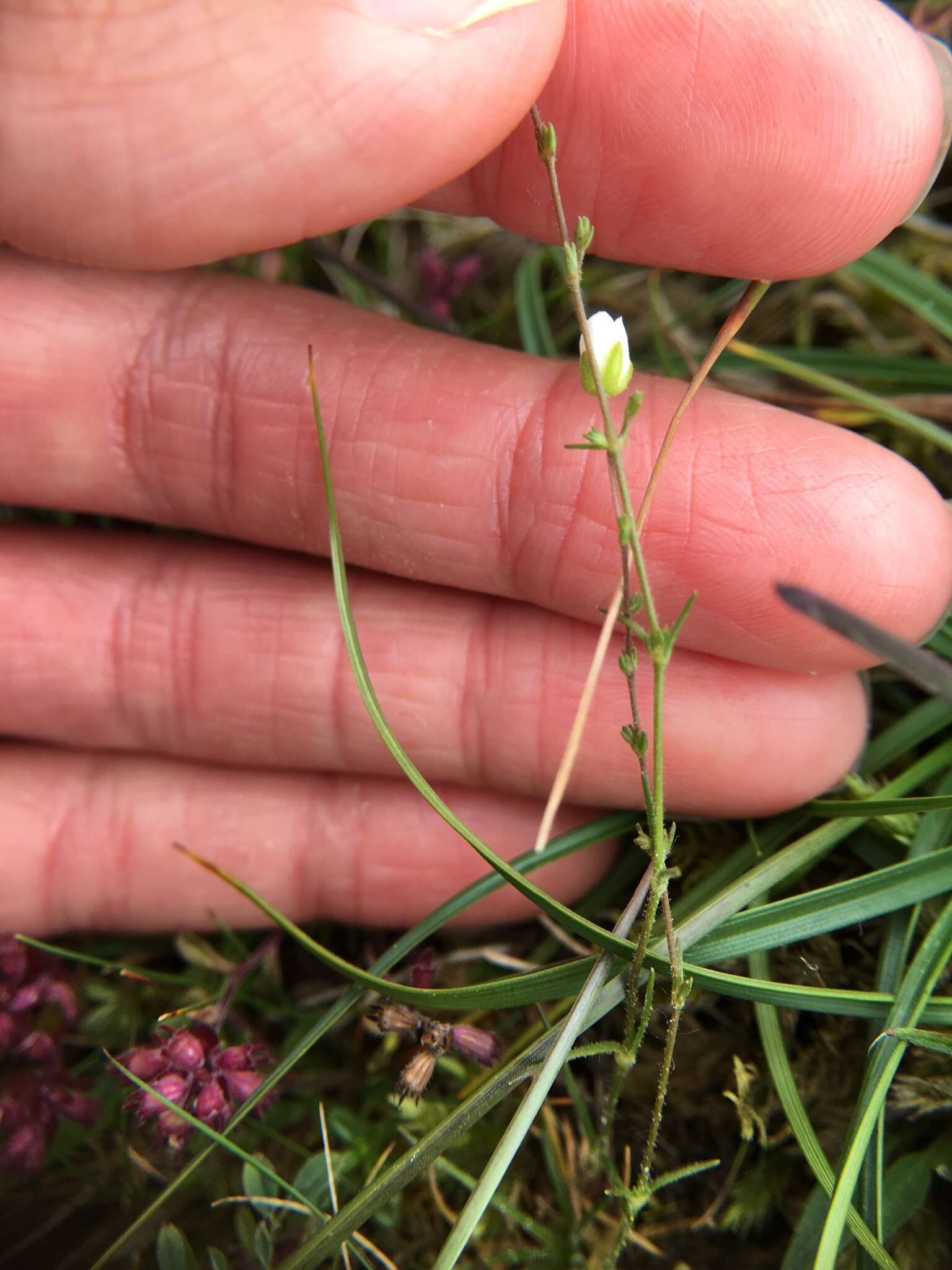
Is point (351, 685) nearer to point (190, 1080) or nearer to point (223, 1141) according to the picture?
point (190, 1080)

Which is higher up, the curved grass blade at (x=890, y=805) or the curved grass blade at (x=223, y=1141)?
the curved grass blade at (x=890, y=805)

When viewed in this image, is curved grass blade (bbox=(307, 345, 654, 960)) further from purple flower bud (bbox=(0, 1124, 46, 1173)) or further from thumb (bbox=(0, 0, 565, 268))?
purple flower bud (bbox=(0, 1124, 46, 1173))

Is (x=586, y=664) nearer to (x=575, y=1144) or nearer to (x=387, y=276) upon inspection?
(x=575, y=1144)

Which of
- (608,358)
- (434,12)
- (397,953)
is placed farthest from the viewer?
(397,953)

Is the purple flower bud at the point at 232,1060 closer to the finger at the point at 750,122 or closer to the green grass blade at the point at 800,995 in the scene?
the green grass blade at the point at 800,995

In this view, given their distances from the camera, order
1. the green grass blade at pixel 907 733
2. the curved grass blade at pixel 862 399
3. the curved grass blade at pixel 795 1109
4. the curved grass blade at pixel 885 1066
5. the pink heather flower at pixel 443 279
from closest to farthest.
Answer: the curved grass blade at pixel 885 1066, the curved grass blade at pixel 795 1109, the green grass blade at pixel 907 733, the curved grass blade at pixel 862 399, the pink heather flower at pixel 443 279

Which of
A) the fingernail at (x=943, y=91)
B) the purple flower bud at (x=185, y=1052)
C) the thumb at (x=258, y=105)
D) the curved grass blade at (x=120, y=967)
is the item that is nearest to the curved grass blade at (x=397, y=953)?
the purple flower bud at (x=185, y=1052)

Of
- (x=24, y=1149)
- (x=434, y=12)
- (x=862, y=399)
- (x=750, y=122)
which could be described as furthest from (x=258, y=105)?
(x=24, y=1149)
